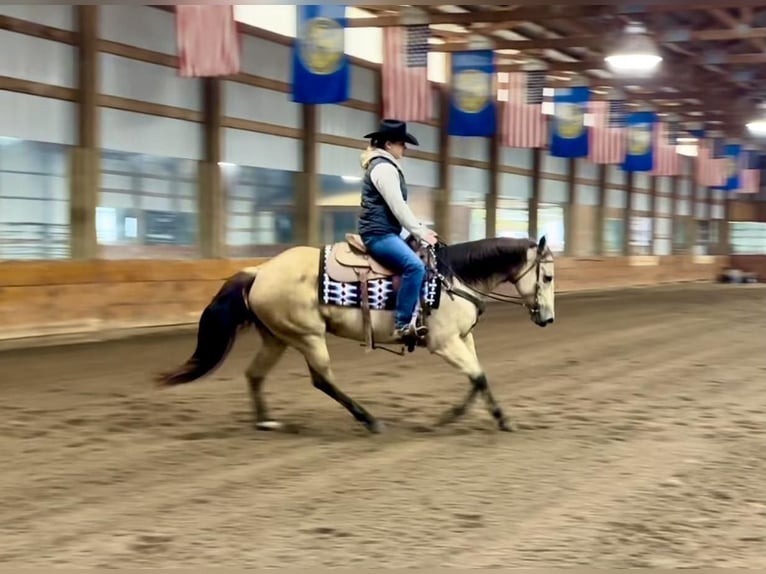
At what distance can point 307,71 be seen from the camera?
13227 millimetres

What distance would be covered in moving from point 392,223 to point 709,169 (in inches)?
1032

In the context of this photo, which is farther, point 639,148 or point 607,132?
point 639,148

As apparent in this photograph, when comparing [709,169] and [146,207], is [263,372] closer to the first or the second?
[146,207]

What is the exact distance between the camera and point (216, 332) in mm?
6188

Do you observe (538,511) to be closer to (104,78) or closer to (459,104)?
(104,78)

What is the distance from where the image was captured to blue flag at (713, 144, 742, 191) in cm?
3033

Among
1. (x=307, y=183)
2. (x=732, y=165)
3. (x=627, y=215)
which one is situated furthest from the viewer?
(x=732, y=165)

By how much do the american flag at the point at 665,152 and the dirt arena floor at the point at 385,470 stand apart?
57.4 ft

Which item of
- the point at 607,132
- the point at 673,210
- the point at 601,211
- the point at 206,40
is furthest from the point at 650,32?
the point at 673,210

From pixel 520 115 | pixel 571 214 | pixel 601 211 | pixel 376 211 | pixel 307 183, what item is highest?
pixel 520 115

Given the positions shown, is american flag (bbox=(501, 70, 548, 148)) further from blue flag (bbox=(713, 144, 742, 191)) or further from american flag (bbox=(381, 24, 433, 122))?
blue flag (bbox=(713, 144, 742, 191))

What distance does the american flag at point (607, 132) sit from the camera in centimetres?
2183

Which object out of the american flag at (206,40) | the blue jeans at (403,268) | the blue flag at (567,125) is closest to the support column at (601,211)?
the blue flag at (567,125)

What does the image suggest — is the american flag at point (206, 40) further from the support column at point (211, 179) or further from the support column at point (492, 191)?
the support column at point (492, 191)
